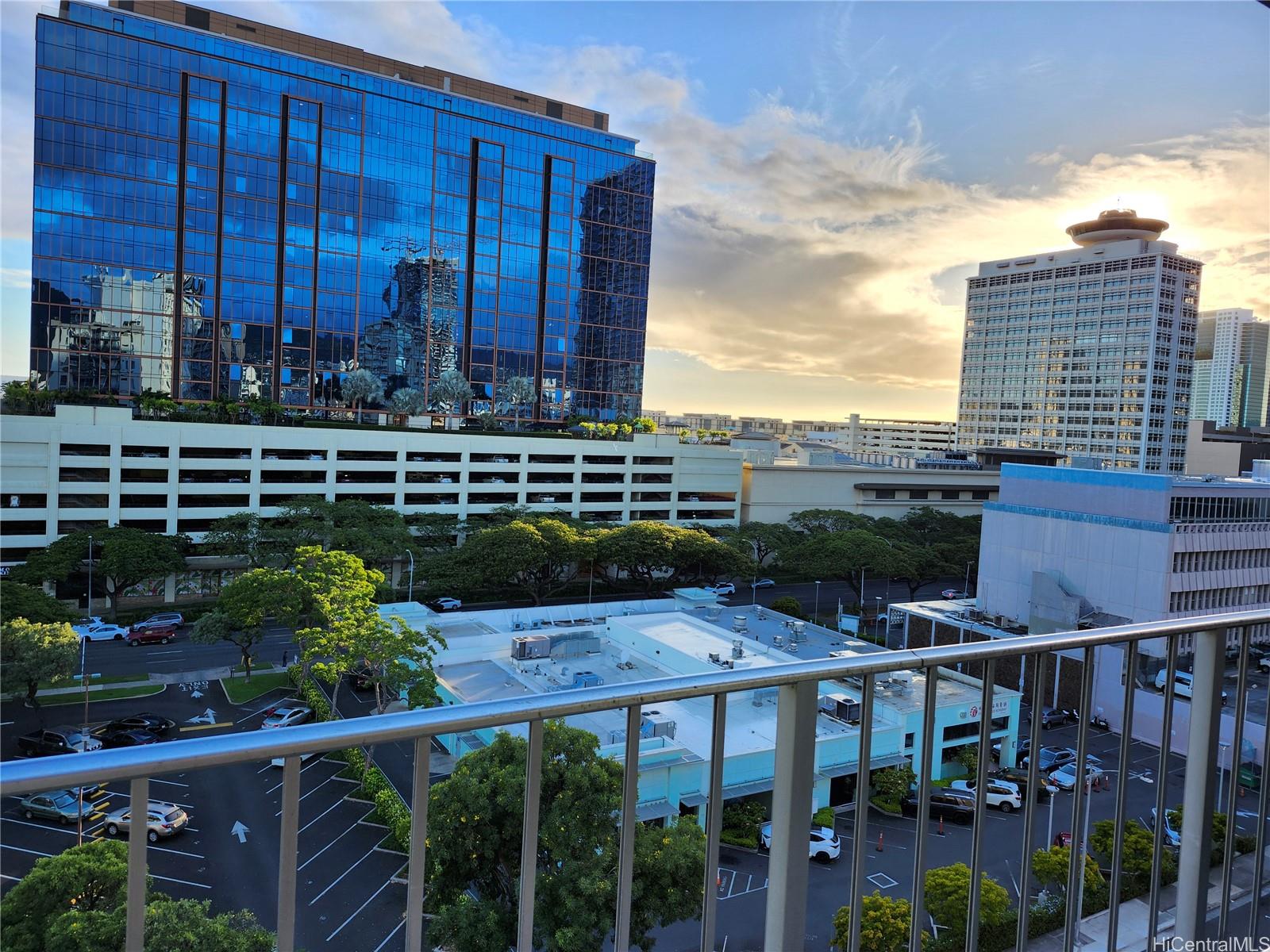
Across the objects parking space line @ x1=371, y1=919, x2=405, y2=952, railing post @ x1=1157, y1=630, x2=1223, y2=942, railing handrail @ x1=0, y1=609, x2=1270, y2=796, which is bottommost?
parking space line @ x1=371, y1=919, x2=405, y2=952

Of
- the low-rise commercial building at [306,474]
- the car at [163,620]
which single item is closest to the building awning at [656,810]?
the car at [163,620]

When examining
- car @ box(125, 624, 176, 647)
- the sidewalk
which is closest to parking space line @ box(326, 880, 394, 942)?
the sidewalk

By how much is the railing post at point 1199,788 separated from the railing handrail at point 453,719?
1.79ft

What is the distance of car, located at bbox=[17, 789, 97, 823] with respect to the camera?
4.00 feet

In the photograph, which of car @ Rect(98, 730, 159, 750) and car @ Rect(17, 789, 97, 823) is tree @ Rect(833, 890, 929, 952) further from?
car @ Rect(98, 730, 159, 750)

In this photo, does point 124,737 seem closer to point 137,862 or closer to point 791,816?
point 137,862

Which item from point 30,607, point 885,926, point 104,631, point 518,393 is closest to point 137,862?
point 885,926

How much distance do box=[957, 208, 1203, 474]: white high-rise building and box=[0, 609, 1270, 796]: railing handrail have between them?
6242 centimetres

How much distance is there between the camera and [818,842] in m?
3.69

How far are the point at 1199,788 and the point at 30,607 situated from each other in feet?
63.0

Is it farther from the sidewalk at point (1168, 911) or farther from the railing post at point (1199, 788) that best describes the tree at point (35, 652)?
the railing post at point (1199, 788)

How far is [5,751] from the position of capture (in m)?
11.7

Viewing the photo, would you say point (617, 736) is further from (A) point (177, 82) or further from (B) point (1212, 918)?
(A) point (177, 82)

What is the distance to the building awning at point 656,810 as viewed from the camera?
313 inches
